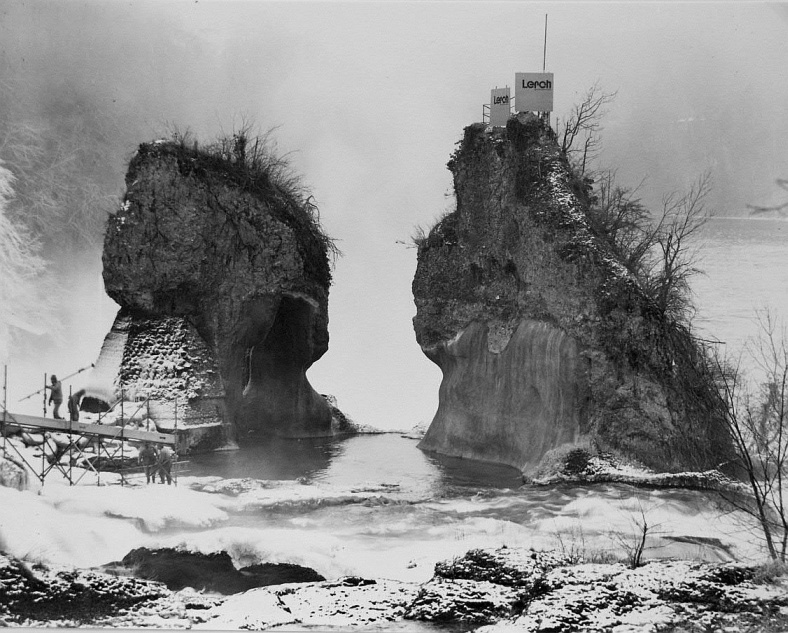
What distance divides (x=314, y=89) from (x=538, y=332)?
12.3 ft

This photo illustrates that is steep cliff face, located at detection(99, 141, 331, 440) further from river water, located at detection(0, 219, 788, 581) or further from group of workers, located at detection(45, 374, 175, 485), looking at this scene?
river water, located at detection(0, 219, 788, 581)

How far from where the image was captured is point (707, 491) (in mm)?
9234

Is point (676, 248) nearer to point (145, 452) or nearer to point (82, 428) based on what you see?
point (145, 452)

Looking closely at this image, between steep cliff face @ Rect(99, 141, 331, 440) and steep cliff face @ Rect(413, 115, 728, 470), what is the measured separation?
1.56 m

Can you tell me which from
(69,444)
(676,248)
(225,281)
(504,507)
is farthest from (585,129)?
(69,444)

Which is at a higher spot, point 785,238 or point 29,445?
point 785,238

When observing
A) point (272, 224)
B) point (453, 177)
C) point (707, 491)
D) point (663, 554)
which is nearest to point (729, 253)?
point (707, 491)

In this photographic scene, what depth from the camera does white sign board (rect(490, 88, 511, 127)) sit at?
10.6 m

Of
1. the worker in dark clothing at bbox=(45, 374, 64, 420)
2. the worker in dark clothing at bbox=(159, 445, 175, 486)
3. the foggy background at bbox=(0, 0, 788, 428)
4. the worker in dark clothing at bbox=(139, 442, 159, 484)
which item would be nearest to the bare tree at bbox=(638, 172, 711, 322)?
the foggy background at bbox=(0, 0, 788, 428)

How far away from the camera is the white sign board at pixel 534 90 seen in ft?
33.9

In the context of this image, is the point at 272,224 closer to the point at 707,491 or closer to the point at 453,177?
the point at 453,177

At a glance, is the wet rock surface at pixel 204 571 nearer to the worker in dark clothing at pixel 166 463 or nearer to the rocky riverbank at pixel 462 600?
the rocky riverbank at pixel 462 600

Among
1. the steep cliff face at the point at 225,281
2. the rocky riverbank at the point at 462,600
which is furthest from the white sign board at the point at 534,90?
the rocky riverbank at the point at 462,600

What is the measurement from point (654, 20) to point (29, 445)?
630 centimetres
